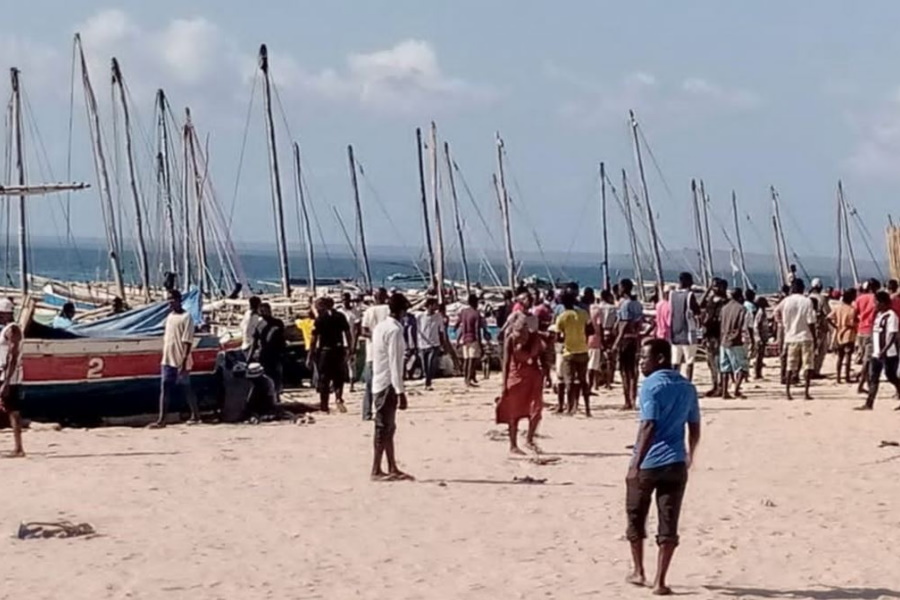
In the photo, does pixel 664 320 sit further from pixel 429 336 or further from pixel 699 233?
pixel 699 233

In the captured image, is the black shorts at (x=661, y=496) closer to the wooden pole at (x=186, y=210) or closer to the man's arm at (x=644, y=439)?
the man's arm at (x=644, y=439)

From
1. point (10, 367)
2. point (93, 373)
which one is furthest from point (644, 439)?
point (93, 373)

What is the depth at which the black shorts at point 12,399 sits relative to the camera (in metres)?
15.2

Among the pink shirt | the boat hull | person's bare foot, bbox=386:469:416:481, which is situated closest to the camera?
person's bare foot, bbox=386:469:416:481

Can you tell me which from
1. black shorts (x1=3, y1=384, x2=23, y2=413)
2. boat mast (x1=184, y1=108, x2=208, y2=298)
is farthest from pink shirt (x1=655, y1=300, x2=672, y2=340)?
boat mast (x1=184, y1=108, x2=208, y2=298)

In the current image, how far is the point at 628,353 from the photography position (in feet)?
67.0

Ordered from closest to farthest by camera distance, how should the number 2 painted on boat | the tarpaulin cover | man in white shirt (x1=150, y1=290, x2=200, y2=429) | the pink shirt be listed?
1. man in white shirt (x1=150, y1=290, x2=200, y2=429)
2. the number 2 painted on boat
3. the pink shirt
4. the tarpaulin cover

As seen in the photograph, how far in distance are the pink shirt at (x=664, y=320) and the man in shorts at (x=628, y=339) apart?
0.32 m

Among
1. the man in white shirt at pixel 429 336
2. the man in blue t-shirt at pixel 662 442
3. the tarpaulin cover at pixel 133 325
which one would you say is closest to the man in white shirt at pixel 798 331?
the man in white shirt at pixel 429 336

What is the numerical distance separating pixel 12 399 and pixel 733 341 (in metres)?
10.4

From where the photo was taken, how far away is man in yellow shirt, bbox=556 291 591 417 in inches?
743

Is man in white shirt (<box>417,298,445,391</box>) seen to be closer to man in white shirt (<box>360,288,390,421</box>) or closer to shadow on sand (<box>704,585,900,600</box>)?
man in white shirt (<box>360,288,390,421</box>)

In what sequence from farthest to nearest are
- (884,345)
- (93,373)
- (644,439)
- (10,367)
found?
(93,373) < (884,345) < (10,367) < (644,439)

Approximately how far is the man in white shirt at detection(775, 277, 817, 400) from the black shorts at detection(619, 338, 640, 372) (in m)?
2.68
